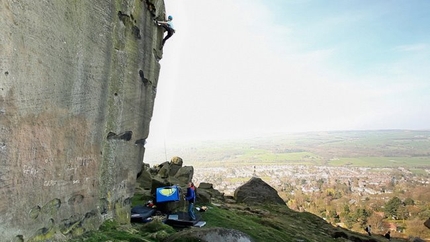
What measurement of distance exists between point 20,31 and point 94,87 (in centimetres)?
325

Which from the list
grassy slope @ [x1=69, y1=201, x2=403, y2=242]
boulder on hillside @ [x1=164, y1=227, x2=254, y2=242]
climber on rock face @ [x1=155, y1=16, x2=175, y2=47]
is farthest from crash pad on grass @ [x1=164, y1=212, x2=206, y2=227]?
climber on rock face @ [x1=155, y1=16, x2=175, y2=47]

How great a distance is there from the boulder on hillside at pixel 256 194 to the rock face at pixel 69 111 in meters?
26.7

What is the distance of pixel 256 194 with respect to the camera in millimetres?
39219

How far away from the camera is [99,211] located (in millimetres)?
10867

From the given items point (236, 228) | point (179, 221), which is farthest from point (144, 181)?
→ point (179, 221)

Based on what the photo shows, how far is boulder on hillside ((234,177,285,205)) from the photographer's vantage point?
124 ft

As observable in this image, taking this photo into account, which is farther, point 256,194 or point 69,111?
point 256,194

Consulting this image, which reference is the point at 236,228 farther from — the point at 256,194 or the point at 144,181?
the point at 256,194

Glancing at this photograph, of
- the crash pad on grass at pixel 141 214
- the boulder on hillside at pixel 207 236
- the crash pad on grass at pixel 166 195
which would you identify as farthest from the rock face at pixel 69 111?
the crash pad on grass at pixel 166 195

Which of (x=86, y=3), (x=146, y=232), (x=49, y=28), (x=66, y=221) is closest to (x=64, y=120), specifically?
(x=49, y=28)

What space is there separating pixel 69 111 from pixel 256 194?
33.3 metres

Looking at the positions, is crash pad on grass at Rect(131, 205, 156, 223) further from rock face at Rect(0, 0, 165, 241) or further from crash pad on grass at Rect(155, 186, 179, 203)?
rock face at Rect(0, 0, 165, 241)

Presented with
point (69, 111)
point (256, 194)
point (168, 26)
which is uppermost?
point (168, 26)

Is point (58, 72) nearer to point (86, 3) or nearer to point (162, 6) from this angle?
point (86, 3)
